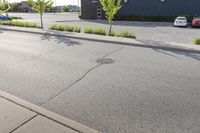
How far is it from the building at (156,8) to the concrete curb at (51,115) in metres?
30.0

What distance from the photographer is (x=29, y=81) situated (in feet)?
21.4

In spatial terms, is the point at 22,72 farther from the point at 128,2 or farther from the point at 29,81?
the point at 128,2

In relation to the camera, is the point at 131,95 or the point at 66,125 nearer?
the point at 66,125

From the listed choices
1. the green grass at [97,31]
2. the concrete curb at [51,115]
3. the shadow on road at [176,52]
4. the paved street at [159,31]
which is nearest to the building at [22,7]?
the paved street at [159,31]

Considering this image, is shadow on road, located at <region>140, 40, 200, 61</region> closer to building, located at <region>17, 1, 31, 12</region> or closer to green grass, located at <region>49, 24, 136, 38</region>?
green grass, located at <region>49, 24, 136, 38</region>

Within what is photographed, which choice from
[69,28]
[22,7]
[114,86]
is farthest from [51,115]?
[22,7]

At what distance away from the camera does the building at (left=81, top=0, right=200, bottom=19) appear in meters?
29.5

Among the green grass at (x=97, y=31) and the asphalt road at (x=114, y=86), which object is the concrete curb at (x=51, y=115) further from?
the green grass at (x=97, y=31)

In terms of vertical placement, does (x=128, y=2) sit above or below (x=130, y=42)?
above

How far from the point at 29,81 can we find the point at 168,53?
6.77 metres

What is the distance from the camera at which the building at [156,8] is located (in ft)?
96.7

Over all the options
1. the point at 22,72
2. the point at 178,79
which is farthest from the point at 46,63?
the point at 178,79

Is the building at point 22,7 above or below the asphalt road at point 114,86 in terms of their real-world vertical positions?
above

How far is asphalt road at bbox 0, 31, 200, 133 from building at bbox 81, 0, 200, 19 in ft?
74.6
